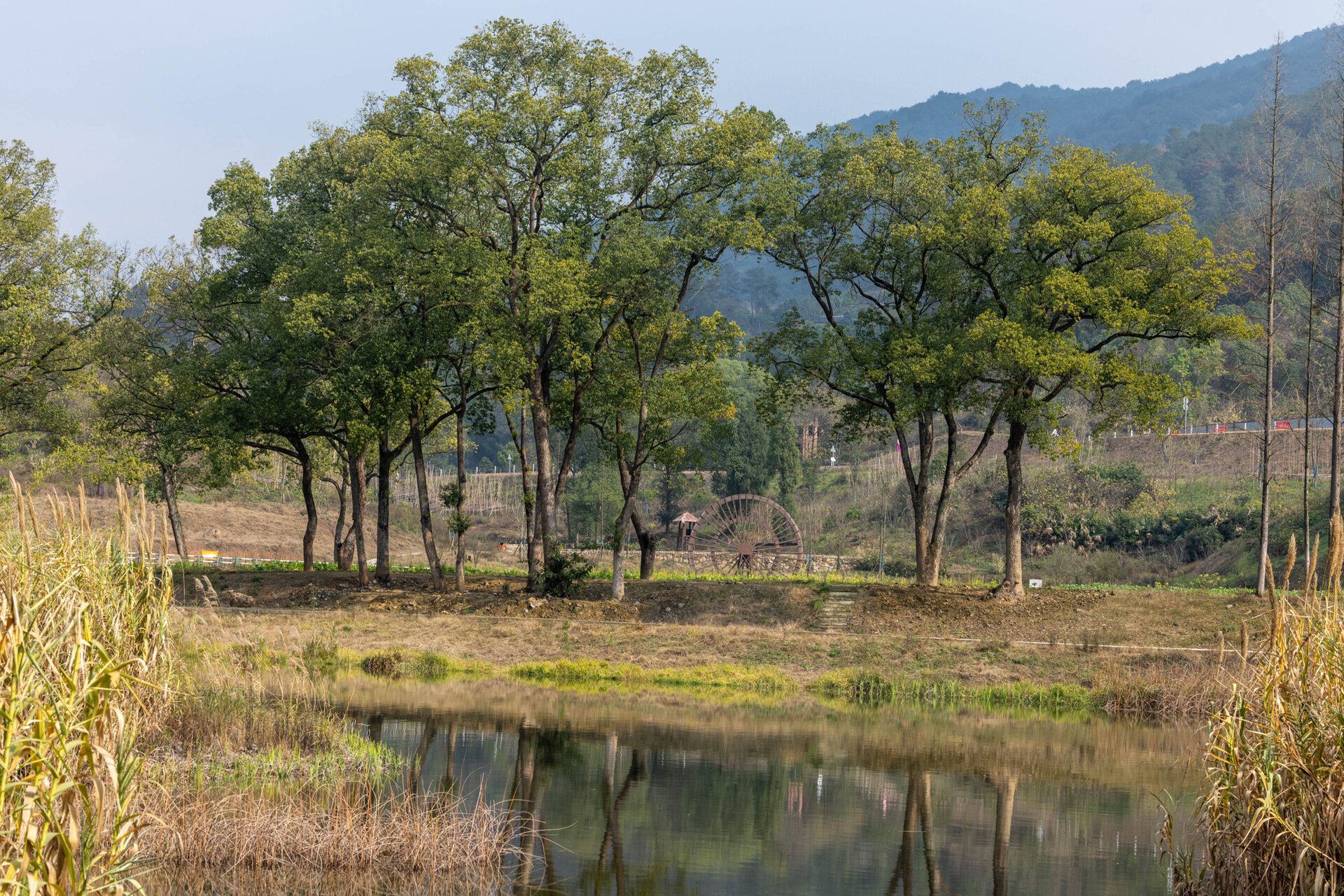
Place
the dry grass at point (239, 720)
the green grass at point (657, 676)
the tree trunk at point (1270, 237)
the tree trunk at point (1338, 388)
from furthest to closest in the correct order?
the tree trunk at point (1270, 237) → the tree trunk at point (1338, 388) → the green grass at point (657, 676) → the dry grass at point (239, 720)

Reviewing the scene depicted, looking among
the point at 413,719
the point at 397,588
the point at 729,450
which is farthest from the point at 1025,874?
the point at 729,450

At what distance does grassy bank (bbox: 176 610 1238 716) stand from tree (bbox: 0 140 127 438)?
40.6 feet

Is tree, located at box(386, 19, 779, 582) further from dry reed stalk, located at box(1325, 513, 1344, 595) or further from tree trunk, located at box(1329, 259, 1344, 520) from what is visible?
dry reed stalk, located at box(1325, 513, 1344, 595)

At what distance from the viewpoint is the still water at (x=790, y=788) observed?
12.3 metres

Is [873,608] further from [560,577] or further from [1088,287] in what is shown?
[1088,287]

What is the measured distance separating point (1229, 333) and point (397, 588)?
22975mm

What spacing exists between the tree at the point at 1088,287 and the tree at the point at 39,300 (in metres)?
25.7

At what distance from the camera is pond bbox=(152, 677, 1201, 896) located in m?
12.3

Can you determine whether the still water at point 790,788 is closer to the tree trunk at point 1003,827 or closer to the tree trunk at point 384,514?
the tree trunk at point 1003,827

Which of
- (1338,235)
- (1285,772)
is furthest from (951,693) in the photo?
(1285,772)

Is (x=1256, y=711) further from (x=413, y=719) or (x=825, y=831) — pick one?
(x=413, y=719)

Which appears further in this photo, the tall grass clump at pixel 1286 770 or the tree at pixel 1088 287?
the tree at pixel 1088 287

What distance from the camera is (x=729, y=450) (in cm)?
6806

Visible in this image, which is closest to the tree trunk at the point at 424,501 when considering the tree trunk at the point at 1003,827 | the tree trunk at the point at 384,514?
the tree trunk at the point at 384,514
